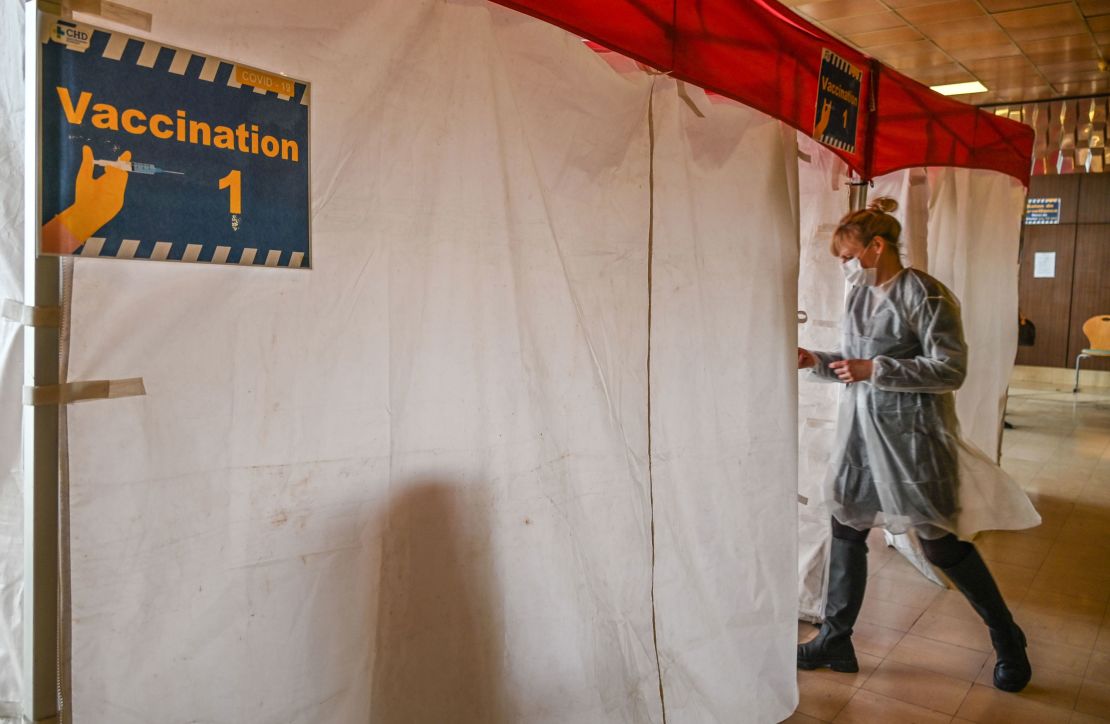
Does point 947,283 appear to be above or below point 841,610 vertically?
above

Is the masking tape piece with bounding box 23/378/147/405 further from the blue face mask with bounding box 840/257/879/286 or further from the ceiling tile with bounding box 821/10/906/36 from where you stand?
the ceiling tile with bounding box 821/10/906/36

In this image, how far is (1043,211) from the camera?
374 inches

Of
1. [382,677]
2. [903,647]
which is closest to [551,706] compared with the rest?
[382,677]

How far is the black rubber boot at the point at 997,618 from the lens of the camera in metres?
2.33

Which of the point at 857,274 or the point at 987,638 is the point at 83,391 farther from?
the point at 987,638

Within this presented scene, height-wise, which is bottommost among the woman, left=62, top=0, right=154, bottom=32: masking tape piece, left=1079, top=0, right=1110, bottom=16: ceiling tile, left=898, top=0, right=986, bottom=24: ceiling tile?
the woman

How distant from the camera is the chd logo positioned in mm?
937

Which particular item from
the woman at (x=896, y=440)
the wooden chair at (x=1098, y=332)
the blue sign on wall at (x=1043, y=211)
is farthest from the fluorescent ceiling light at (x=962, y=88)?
the woman at (x=896, y=440)

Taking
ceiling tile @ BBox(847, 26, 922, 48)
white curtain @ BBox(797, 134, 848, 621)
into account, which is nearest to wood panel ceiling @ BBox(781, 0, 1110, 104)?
ceiling tile @ BBox(847, 26, 922, 48)

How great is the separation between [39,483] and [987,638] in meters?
2.82

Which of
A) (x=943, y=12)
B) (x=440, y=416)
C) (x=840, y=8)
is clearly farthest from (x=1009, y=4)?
(x=440, y=416)

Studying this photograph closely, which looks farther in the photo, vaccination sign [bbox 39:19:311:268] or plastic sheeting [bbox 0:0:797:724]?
plastic sheeting [bbox 0:0:797:724]

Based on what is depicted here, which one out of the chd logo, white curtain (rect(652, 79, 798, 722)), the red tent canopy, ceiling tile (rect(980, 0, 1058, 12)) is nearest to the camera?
the chd logo

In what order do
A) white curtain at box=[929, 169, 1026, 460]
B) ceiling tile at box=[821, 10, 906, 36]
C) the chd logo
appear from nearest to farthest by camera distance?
the chd logo
white curtain at box=[929, 169, 1026, 460]
ceiling tile at box=[821, 10, 906, 36]
